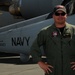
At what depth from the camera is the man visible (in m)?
3.33

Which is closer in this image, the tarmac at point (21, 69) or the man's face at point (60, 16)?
the man's face at point (60, 16)

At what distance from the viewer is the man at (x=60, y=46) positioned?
3334 millimetres

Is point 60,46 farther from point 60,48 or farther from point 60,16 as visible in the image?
point 60,16

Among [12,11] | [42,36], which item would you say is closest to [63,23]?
[42,36]

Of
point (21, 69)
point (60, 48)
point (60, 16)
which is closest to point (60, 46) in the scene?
point (60, 48)

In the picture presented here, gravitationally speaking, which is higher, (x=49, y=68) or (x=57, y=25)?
(x=57, y=25)

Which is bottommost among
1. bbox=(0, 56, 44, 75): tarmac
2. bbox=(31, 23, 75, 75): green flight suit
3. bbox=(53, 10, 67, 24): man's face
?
bbox=(0, 56, 44, 75): tarmac

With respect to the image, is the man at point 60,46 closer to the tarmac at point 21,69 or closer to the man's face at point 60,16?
the man's face at point 60,16

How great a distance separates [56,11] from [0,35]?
796cm

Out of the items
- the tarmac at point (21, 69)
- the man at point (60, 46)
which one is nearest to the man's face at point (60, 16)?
the man at point (60, 46)

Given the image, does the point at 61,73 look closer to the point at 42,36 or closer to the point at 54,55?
the point at 54,55

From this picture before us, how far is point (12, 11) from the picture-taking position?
58.0ft

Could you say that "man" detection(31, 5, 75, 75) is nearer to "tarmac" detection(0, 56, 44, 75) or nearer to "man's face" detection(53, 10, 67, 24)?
"man's face" detection(53, 10, 67, 24)

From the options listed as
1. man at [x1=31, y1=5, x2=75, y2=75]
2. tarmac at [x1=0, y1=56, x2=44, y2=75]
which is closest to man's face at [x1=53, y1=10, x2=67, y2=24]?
man at [x1=31, y1=5, x2=75, y2=75]
